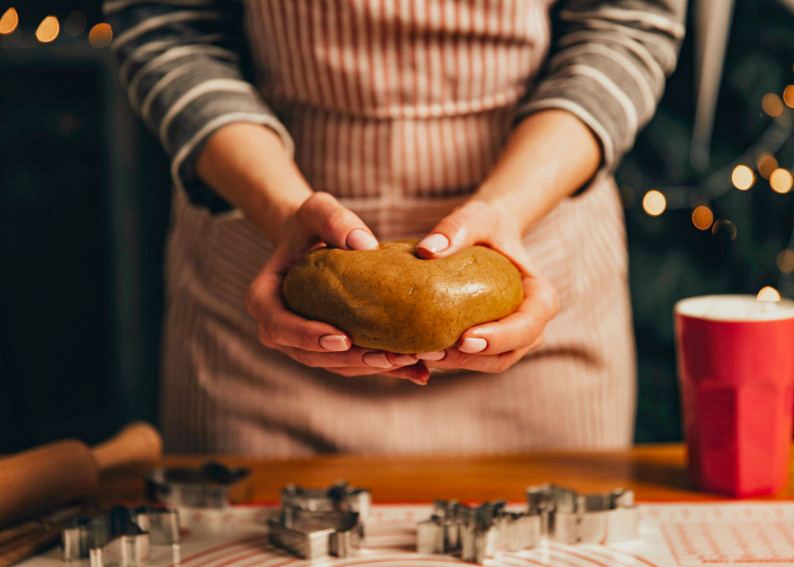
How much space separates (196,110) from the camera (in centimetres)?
87

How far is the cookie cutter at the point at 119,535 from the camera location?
0.62 m

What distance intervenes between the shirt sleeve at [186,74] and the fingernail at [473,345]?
0.41 meters

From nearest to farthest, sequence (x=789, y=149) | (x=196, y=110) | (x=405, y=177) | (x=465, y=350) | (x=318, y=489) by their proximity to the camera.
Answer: (x=465, y=350)
(x=318, y=489)
(x=196, y=110)
(x=405, y=177)
(x=789, y=149)

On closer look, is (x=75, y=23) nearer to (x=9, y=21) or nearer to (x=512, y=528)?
(x=9, y=21)

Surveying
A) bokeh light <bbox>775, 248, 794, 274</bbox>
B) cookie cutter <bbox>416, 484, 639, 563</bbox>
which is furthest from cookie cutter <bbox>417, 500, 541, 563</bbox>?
bokeh light <bbox>775, 248, 794, 274</bbox>

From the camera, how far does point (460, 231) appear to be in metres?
0.63

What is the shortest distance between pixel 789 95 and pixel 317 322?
1.52m

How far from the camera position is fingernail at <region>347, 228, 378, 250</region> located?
62 cm

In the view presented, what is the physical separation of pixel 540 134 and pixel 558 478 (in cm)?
38

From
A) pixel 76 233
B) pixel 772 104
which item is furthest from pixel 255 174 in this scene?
pixel 772 104

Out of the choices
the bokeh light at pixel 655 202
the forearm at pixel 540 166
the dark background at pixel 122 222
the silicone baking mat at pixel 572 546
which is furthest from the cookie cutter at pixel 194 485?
the bokeh light at pixel 655 202

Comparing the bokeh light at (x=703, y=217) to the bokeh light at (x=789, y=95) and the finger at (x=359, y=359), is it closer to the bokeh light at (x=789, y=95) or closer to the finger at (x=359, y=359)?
the bokeh light at (x=789, y=95)

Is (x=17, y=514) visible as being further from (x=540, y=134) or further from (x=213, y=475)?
(x=540, y=134)

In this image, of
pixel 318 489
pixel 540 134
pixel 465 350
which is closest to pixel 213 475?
pixel 318 489
